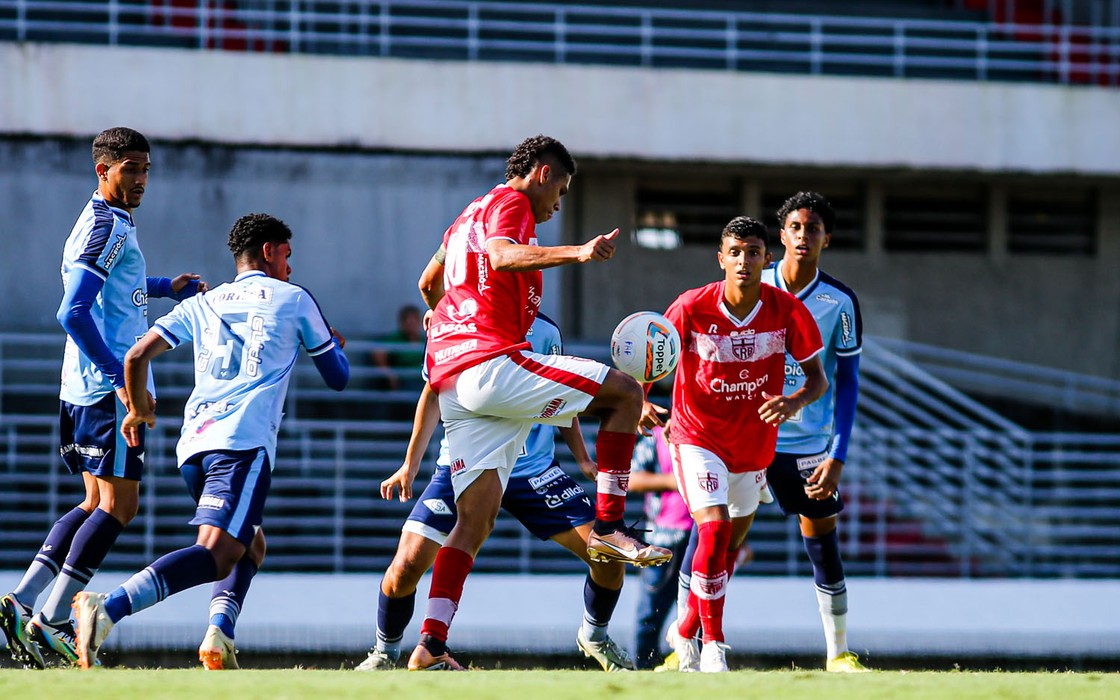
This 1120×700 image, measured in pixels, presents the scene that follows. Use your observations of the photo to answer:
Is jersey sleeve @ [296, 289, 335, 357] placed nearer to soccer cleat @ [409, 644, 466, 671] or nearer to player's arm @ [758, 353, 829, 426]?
soccer cleat @ [409, 644, 466, 671]

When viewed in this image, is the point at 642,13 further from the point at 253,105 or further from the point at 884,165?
the point at 253,105

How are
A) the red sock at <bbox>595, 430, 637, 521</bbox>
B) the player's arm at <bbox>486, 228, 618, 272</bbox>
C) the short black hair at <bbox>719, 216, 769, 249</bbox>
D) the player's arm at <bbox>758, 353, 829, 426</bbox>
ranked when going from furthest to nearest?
the short black hair at <bbox>719, 216, 769, 249</bbox> < the player's arm at <bbox>758, 353, 829, 426</bbox> < the red sock at <bbox>595, 430, 637, 521</bbox> < the player's arm at <bbox>486, 228, 618, 272</bbox>

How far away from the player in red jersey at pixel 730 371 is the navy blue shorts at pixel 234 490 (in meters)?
1.83

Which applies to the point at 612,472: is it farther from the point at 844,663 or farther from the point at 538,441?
the point at 844,663

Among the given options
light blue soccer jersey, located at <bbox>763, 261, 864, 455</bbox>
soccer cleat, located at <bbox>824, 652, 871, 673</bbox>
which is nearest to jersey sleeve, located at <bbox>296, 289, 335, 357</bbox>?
light blue soccer jersey, located at <bbox>763, 261, 864, 455</bbox>

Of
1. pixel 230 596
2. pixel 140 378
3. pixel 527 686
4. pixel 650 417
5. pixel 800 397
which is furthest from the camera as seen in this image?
pixel 650 417

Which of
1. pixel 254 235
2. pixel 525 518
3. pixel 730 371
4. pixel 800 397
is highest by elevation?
pixel 254 235

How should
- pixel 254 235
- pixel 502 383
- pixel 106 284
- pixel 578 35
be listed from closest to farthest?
pixel 502 383, pixel 254 235, pixel 106 284, pixel 578 35

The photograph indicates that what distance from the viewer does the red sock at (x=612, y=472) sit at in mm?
6031

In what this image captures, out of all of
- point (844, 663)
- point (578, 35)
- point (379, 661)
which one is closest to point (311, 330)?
point (379, 661)

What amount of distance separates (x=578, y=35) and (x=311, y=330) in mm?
12414

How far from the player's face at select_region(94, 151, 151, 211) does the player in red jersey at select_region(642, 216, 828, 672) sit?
2.53m

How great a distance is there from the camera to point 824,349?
7.37 m

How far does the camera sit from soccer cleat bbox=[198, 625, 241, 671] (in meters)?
6.36
